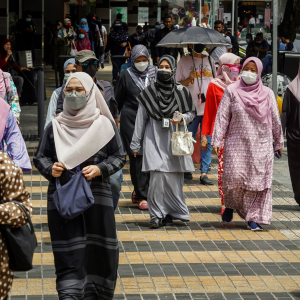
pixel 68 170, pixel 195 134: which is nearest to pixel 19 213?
pixel 68 170

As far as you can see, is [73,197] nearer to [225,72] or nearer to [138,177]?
[138,177]

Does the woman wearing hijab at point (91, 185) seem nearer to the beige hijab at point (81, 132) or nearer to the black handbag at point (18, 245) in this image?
the beige hijab at point (81, 132)

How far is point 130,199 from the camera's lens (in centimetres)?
908

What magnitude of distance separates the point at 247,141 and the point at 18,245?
4132mm

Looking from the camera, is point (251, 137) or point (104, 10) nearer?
point (251, 137)

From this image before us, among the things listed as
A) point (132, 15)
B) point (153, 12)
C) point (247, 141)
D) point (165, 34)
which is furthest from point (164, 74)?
point (153, 12)

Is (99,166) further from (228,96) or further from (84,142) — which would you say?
(228,96)

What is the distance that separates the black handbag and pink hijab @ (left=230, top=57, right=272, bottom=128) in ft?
13.2

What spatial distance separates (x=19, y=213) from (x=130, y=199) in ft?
17.9

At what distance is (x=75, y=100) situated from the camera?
4859 mm

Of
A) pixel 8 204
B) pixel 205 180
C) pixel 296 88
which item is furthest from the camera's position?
pixel 205 180

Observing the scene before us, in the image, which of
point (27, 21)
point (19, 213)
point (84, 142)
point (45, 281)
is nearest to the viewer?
point (19, 213)

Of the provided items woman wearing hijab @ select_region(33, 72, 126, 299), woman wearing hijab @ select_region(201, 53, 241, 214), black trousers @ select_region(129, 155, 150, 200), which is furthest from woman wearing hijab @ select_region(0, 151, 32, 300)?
woman wearing hijab @ select_region(201, 53, 241, 214)

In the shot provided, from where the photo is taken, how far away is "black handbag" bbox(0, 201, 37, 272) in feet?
12.0
